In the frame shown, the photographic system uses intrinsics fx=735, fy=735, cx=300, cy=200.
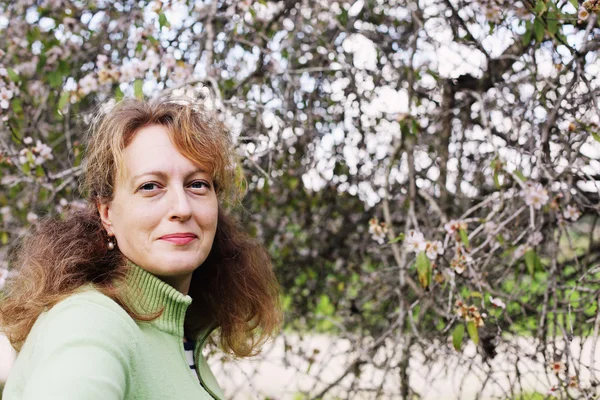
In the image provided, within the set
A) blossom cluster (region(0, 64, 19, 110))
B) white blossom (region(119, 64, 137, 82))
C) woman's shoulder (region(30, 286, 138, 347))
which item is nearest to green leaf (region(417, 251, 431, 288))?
woman's shoulder (region(30, 286, 138, 347))

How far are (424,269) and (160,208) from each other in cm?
98

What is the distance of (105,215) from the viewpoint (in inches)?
61.2

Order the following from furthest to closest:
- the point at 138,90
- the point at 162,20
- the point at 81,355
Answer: the point at 162,20 < the point at 138,90 < the point at 81,355

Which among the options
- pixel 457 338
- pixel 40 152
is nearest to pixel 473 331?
pixel 457 338

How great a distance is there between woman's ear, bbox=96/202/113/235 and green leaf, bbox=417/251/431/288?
3.19 feet

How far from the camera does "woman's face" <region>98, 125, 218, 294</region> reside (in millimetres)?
1434

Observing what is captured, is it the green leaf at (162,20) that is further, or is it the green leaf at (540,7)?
the green leaf at (162,20)

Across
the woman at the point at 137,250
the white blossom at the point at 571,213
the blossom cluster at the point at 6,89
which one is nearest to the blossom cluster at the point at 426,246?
the white blossom at the point at 571,213

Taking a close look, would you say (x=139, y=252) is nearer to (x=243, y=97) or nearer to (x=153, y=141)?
(x=153, y=141)

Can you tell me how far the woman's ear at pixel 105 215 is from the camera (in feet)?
5.07

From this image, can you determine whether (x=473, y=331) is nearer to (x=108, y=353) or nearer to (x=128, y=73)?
(x=108, y=353)

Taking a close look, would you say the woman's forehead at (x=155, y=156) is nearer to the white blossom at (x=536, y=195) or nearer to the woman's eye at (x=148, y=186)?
the woman's eye at (x=148, y=186)

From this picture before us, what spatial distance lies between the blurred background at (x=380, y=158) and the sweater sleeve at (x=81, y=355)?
1.15 meters

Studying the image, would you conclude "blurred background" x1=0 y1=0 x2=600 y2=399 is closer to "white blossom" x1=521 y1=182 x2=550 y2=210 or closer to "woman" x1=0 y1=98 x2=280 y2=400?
"white blossom" x1=521 y1=182 x2=550 y2=210
